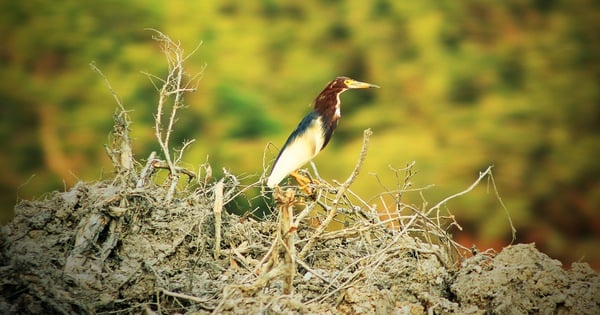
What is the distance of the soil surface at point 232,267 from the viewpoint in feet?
8.66

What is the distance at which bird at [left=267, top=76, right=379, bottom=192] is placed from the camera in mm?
3297

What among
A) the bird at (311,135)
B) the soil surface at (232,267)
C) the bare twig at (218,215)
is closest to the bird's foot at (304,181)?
the bird at (311,135)

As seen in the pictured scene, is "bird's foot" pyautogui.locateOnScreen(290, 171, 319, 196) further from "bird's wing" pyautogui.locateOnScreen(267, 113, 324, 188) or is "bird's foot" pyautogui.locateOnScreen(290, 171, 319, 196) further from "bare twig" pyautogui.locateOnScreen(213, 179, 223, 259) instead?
"bare twig" pyautogui.locateOnScreen(213, 179, 223, 259)

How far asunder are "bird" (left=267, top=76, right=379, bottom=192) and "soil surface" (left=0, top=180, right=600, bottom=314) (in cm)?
21

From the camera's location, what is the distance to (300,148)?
337cm

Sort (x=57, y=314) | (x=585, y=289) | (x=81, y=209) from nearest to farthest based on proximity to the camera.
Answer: (x=57, y=314) → (x=585, y=289) → (x=81, y=209)

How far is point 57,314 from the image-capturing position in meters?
2.58

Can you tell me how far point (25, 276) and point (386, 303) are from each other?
1.14 m

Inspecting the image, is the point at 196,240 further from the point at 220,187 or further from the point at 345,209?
the point at 345,209

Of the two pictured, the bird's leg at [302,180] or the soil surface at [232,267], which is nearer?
the soil surface at [232,267]

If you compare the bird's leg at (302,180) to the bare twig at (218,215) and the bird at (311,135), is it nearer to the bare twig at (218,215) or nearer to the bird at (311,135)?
the bird at (311,135)

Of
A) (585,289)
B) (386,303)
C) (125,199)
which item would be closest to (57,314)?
(125,199)

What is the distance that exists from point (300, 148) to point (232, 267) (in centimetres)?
60

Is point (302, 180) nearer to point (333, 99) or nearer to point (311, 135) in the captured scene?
point (311, 135)
